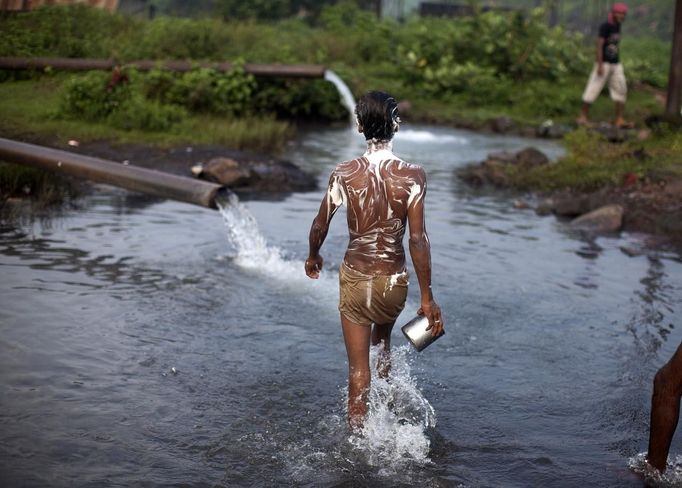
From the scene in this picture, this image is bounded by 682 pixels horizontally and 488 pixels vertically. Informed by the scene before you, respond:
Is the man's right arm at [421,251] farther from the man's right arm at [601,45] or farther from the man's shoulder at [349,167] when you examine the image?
the man's right arm at [601,45]

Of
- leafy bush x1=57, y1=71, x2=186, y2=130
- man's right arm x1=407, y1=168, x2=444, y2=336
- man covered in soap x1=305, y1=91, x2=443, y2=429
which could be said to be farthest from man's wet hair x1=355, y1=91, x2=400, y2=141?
leafy bush x1=57, y1=71, x2=186, y2=130

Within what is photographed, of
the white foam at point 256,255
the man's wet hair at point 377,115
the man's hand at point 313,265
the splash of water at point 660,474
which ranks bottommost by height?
the splash of water at point 660,474

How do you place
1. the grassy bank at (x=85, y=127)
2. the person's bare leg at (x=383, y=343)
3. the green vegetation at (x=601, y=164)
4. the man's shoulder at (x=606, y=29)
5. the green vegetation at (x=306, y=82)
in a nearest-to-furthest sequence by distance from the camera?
the person's bare leg at (x=383, y=343), the grassy bank at (x=85, y=127), the green vegetation at (x=601, y=164), the green vegetation at (x=306, y=82), the man's shoulder at (x=606, y=29)

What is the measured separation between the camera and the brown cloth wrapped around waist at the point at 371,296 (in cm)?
482

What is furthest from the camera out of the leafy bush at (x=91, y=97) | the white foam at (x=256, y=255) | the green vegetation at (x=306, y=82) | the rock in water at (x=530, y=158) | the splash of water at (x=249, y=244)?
the rock in water at (x=530, y=158)

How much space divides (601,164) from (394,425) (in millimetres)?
9315

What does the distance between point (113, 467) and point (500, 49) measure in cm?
2099

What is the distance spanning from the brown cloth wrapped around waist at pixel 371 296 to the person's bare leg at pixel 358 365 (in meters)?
0.05

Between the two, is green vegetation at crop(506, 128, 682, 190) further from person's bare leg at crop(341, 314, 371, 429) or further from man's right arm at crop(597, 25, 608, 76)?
person's bare leg at crop(341, 314, 371, 429)

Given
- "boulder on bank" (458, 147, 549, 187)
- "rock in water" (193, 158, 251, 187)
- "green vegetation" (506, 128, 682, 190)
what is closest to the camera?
"rock in water" (193, 158, 251, 187)

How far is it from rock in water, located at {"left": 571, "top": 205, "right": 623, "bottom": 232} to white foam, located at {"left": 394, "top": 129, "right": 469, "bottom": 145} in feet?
23.8

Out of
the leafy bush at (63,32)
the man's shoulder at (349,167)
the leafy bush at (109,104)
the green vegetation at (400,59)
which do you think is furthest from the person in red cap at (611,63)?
the man's shoulder at (349,167)

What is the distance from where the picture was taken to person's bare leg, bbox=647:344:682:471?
4.29 meters

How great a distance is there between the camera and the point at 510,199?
42.6 ft
